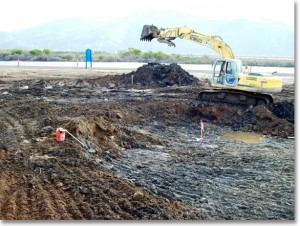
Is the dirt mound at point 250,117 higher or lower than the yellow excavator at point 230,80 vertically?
lower

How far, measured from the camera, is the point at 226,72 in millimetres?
13125

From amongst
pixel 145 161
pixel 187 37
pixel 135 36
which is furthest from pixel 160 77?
pixel 135 36

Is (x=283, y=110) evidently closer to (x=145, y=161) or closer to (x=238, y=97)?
(x=238, y=97)

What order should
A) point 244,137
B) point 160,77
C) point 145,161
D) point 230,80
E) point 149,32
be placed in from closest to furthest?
1. point 145,161
2. point 244,137
3. point 230,80
4. point 149,32
5. point 160,77

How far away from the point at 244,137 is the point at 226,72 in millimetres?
3003

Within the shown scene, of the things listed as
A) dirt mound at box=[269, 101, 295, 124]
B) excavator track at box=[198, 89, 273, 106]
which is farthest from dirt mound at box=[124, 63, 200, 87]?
dirt mound at box=[269, 101, 295, 124]

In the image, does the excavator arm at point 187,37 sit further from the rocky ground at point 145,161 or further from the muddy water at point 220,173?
the muddy water at point 220,173

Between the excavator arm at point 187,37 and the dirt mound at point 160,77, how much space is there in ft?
12.4

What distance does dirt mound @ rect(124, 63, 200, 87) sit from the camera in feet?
63.2

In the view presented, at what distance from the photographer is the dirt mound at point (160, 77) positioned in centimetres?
1925

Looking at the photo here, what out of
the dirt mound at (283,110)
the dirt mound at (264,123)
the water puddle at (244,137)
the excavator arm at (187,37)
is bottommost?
the water puddle at (244,137)

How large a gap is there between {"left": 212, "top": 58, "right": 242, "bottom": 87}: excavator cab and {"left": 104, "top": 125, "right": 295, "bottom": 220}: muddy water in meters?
3.10

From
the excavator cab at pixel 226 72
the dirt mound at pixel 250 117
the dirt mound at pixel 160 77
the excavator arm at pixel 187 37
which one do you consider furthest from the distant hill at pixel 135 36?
the dirt mound at pixel 250 117

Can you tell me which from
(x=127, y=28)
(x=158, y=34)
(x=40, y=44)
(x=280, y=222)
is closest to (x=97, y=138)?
(x=280, y=222)
